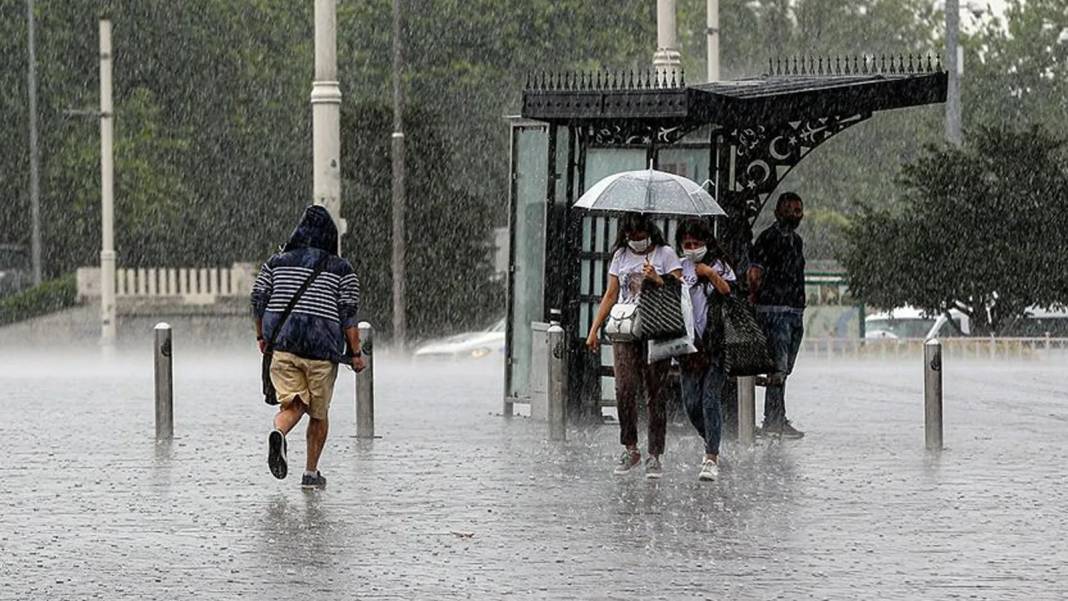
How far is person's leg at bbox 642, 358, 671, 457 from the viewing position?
15.5m

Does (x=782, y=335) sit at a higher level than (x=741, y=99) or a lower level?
lower

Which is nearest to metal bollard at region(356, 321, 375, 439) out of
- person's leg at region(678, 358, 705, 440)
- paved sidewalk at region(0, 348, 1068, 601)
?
paved sidewalk at region(0, 348, 1068, 601)

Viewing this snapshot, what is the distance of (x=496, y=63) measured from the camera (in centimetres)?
7806

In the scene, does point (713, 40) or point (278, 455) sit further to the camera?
point (713, 40)

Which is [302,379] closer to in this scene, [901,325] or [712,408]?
[712,408]

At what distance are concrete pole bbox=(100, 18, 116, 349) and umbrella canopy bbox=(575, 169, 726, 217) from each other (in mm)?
31601

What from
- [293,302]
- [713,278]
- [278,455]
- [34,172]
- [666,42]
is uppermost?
[666,42]

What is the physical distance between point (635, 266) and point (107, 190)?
35187mm

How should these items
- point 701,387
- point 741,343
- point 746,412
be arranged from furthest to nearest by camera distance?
1. point 746,412
2. point 701,387
3. point 741,343

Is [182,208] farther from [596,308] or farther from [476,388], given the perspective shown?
[596,308]

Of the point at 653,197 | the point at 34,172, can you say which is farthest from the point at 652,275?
the point at 34,172

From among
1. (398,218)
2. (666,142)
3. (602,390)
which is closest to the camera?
(666,142)

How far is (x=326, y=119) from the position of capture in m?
24.4

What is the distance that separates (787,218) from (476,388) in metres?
11.2
